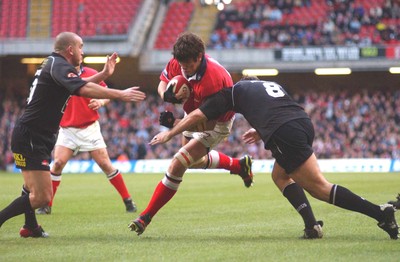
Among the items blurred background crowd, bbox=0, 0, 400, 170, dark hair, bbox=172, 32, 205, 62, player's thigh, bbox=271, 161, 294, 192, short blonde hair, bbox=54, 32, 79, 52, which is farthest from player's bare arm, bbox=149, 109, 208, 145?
blurred background crowd, bbox=0, 0, 400, 170

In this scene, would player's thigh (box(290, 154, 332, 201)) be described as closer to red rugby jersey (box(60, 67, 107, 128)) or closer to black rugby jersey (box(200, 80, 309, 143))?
black rugby jersey (box(200, 80, 309, 143))

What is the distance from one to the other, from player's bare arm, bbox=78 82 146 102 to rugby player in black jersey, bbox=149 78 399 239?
0.51m

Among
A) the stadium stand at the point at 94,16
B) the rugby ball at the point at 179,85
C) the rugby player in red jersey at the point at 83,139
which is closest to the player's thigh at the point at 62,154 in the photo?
the rugby player in red jersey at the point at 83,139

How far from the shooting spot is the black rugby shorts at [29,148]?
8000mm

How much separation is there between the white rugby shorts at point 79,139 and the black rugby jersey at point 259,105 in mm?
4394

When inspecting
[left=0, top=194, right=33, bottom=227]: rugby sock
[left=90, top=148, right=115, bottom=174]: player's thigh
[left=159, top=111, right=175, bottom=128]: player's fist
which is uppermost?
[left=159, top=111, right=175, bottom=128]: player's fist

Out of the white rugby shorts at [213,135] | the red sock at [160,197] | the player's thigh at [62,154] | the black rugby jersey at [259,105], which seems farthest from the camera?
the player's thigh at [62,154]

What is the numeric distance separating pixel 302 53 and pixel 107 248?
25133 mm

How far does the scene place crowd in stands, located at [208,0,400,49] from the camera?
31594mm

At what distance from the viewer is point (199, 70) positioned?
815 centimetres

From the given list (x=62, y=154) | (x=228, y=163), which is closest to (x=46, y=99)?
(x=228, y=163)

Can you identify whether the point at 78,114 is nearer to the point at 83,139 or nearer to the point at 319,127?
the point at 83,139

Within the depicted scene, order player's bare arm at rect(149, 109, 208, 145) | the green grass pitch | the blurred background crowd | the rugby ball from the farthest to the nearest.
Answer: the blurred background crowd
the rugby ball
player's bare arm at rect(149, 109, 208, 145)
the green grass pitch

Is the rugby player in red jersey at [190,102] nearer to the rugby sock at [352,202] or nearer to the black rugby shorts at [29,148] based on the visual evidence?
the black rugby shorts at [29,148]
